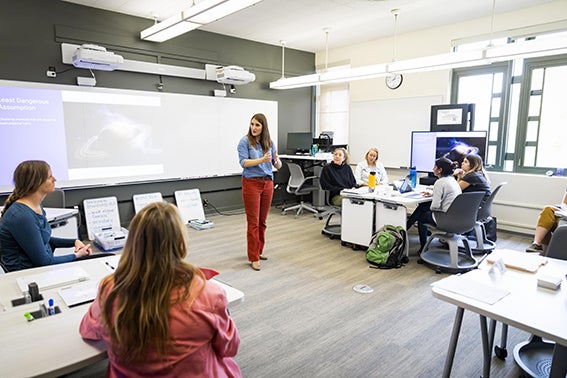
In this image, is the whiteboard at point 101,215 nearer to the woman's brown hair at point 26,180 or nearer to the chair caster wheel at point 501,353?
the woman's brown hair at point 26,180

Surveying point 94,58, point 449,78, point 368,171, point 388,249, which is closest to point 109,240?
point 94,58

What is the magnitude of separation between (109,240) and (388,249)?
3.17m

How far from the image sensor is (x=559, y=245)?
6.83 feet

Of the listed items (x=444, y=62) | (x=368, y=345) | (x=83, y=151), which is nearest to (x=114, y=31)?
(x=83, y=151)

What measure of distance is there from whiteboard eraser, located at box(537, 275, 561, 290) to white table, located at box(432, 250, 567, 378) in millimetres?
21

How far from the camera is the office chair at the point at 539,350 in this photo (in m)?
2.02

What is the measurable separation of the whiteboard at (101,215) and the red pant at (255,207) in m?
2.16

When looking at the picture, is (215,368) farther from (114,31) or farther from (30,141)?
(114,31)

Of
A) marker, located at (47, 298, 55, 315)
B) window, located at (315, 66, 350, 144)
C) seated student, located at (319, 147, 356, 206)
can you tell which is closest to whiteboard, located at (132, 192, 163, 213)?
seated student, located at (319, 147, 356, 206)

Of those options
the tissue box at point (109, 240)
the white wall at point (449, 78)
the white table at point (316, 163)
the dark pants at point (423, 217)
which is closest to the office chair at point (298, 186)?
the white table at point (316, 163)

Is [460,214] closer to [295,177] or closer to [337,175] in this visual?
[337,175]

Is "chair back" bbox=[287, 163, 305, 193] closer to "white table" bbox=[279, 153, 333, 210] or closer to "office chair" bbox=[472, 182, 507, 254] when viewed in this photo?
"white table" bbox=[279, 153, 333, 210]

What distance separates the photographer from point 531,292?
1589 mm

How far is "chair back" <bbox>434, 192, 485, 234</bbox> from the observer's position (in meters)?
3.49
